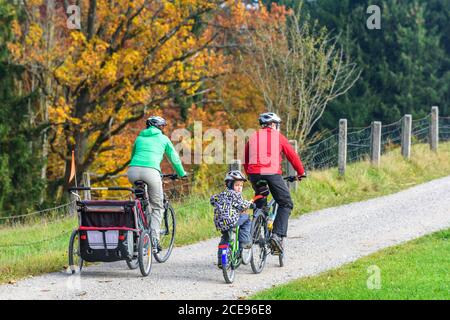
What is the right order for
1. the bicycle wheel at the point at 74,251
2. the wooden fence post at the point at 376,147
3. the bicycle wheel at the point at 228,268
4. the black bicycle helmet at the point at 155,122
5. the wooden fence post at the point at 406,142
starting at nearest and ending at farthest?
the bicycle wheel at the point at 228,268 → the bicycle wheel at the point at 74,251 → the black bicycle helmet at the point at 155,122 → the wooden fence post at the point at 376,147 → the wooden fence post at the point at 406,142

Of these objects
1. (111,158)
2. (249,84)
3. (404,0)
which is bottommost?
(111,158)

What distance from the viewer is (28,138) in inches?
1188

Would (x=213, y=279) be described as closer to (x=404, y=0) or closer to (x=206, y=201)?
(x=206, y=201)

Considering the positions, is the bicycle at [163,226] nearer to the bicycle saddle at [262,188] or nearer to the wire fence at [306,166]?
the bicycle saddle at [262,188]

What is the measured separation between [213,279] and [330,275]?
1.38 m

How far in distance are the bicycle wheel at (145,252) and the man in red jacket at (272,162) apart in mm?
1484

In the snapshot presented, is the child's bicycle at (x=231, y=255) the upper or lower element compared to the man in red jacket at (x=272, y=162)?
lower

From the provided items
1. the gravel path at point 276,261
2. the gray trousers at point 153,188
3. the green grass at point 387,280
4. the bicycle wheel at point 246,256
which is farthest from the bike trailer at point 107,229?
the green grass at point 387,280

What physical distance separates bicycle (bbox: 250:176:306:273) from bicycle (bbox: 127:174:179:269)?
1.35 metres

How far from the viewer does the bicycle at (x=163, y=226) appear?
1185cm

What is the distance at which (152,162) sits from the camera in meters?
11.9
